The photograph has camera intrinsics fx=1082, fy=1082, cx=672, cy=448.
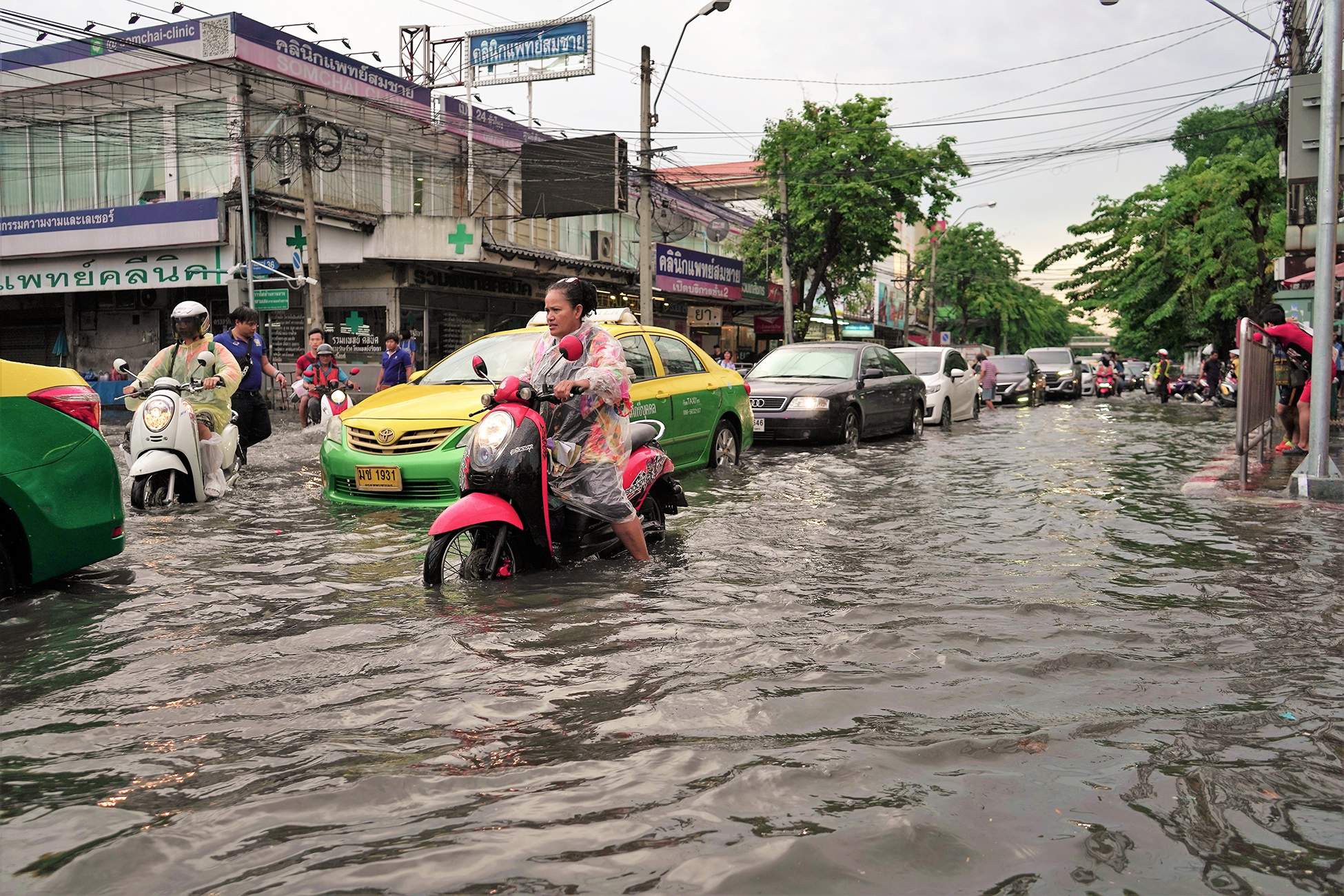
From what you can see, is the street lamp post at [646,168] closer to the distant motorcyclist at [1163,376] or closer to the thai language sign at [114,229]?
the thai language sign at [114,229]

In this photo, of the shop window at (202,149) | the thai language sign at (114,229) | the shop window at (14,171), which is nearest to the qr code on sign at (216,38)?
the shop window at (202,149)

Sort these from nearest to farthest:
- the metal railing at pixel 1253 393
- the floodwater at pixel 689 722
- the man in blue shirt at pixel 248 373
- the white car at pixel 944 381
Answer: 1. the floodwater at pixel 689 722
2. the man in blue shirt at pixel 248 373
3. the metal railing at pixel 1253 393
4. the white car at pixel 944 381

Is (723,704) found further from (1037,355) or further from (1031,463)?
(1037,355)

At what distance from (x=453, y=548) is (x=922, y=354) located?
15985mm

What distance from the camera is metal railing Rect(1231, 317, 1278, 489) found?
10.2 metres

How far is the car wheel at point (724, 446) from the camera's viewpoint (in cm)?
1105

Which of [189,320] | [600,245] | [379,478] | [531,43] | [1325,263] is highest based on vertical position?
[531,43]

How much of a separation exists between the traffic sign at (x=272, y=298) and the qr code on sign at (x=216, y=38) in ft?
16.8

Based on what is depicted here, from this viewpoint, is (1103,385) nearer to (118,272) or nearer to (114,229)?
(118,272)

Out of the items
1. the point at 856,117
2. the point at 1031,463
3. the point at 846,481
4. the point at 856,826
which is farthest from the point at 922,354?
the point at 856,826

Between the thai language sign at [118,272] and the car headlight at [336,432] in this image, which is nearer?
the car headlight at [336,432]

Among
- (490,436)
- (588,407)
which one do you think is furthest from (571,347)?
(490,436)

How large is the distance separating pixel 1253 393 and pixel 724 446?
5.54 metres

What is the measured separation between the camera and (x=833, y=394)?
14.3 meters
